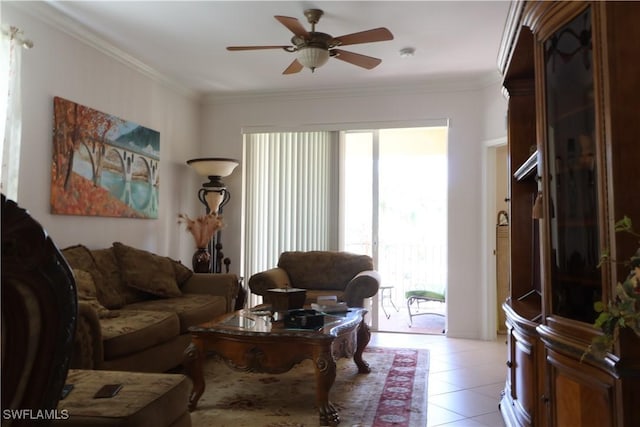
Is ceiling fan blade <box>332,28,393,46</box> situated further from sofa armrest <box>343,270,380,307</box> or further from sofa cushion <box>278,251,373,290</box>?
sofa cushion <box>278,251,373,290</box>

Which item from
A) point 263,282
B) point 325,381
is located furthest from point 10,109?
point 325,381

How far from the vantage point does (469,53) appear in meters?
4.28

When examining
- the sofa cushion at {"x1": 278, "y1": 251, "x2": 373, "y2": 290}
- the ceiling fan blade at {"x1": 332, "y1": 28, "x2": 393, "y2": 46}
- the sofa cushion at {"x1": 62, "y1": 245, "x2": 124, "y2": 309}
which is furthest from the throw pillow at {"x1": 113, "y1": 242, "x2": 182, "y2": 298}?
the ceiling fan blade at {"x1": 332, "y1": 28, "x2": 393, "y2": 46}

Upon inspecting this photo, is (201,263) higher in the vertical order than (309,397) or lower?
higher

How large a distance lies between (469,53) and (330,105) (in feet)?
5.72

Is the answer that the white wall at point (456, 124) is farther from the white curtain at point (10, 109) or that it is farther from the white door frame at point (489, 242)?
the white curtain at point (10, 109)

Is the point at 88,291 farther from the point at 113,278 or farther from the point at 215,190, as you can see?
the point at 215,190

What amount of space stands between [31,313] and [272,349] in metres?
1.98

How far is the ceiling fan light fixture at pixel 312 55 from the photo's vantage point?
3.21 m

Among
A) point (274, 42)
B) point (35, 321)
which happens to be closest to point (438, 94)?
point (274, 42)

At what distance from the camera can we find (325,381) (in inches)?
101

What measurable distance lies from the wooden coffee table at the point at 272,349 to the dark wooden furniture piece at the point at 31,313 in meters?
1.86

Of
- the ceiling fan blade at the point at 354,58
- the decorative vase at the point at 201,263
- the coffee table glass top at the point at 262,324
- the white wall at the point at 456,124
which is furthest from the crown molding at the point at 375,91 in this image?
the coffee table glass top at the point at 262,324

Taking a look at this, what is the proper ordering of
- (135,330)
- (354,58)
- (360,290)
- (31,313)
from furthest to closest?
(360,290) < (354,58) < (135,330) < (31,313)
